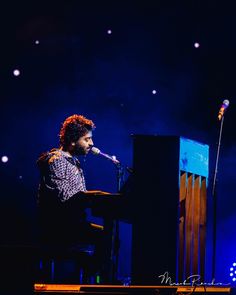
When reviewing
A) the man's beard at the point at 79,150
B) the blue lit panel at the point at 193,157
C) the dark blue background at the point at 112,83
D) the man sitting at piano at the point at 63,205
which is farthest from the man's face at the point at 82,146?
the dark blue background at the point at 112,83

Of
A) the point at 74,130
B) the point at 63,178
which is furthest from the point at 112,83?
the point at 63,178

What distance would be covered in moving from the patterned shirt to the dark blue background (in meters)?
2.04

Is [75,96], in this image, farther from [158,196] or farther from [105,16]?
→ [158,196]

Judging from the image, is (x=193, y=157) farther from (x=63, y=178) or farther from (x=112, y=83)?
(x=112, y=83)

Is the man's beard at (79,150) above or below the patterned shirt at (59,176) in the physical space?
above

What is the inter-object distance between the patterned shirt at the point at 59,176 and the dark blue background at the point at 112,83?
2044mm

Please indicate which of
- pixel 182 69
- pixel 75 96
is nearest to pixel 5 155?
pixel 75 96

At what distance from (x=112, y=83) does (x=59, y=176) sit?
2.77 meters

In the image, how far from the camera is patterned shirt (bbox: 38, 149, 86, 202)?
4523 millimetres

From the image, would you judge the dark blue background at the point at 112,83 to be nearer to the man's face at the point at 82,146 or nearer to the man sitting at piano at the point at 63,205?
the man's face at the point at 82,146

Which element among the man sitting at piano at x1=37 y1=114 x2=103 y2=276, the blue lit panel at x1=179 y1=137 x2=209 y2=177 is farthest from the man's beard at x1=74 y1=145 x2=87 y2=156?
the blue lit panel at x1=179 y1=137 x2=209 y2=177

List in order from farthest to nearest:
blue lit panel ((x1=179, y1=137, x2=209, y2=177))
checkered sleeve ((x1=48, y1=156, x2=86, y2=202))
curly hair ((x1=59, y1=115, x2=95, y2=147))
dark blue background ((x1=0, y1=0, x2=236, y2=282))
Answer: dark blue background ((x1=0, y1=0, x2=236, y2=282)), curly hair ((x1=59, y1=115, x2=95, y2=147)), checkered sleeve ((x1=48, y1=156, x2=86, y2=202)), blue lit panel ((x1=179, y1=137, x2=209, y2=177))

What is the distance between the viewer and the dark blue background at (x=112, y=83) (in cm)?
664

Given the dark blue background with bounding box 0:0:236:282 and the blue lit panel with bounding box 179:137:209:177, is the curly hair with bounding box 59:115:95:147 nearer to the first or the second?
the blue lit panel with bounding box 179:137:209:177
